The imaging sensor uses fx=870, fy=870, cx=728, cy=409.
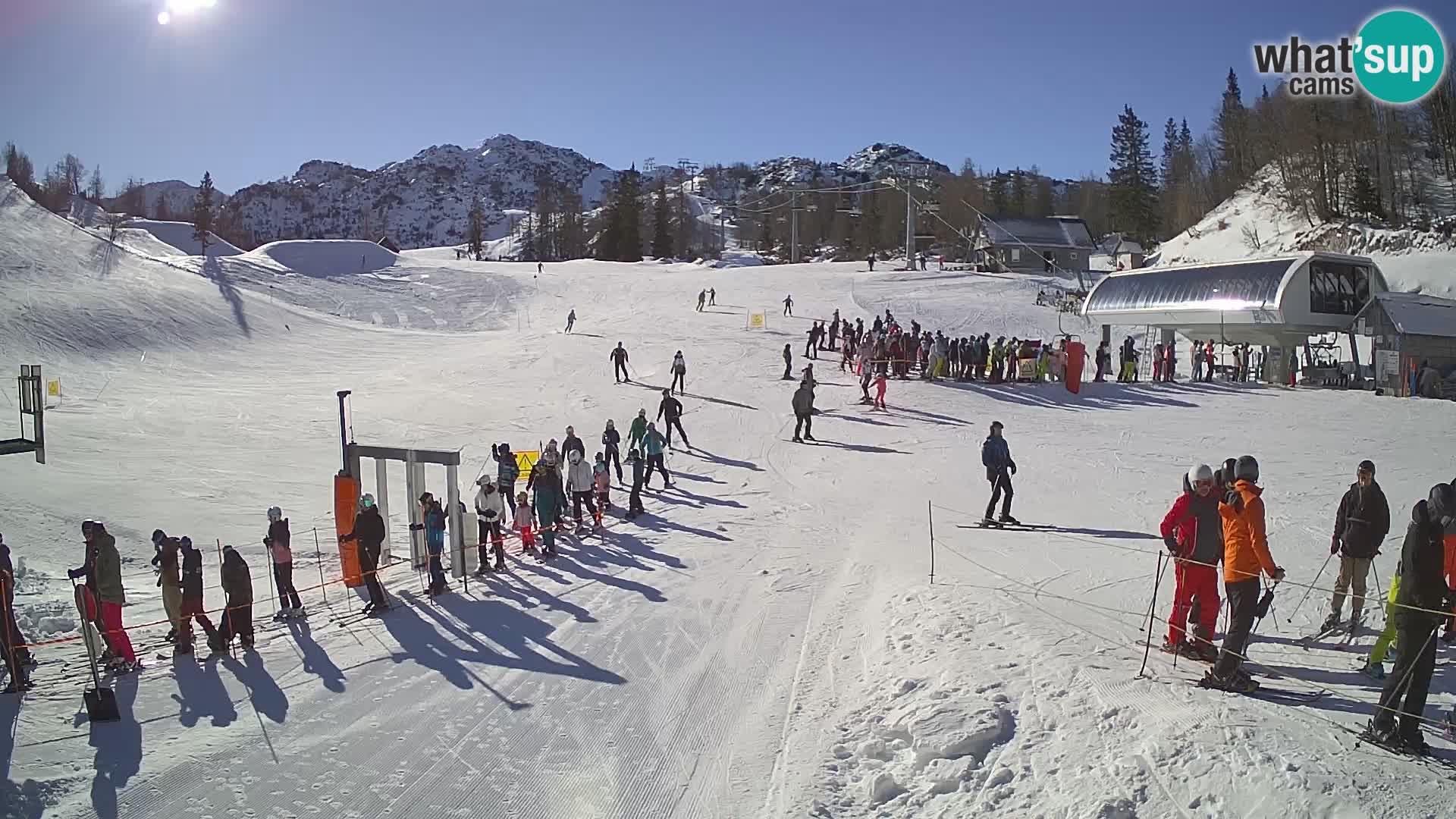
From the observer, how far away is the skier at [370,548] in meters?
10.2

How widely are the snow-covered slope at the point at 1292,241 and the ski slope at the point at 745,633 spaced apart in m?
21.4

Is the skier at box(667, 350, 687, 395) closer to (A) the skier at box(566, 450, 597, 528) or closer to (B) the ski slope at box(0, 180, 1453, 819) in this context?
(B) the ski slope at box(0, 180, 1453, 819)

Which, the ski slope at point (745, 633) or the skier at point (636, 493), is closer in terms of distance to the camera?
the ski slope at point (745, 633)

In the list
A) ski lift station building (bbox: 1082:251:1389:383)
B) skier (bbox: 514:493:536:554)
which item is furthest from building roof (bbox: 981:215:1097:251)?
skier (bbox: 514:493:536:554)

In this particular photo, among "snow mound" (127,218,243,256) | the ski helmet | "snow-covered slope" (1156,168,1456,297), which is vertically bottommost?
the ski helmet

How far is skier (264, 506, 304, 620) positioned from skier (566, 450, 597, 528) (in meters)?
4.38

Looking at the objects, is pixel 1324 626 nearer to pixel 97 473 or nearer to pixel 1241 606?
pixel 1241 606

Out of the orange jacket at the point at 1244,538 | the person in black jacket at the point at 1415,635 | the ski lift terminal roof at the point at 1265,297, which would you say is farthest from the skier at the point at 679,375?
the person in black jacket at the point at 1415,635

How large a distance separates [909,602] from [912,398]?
610 inches

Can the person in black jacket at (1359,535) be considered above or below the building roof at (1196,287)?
below

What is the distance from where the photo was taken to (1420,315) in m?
27.3

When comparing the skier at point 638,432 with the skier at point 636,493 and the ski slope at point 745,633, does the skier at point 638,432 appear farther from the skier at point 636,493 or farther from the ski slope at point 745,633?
the ski slope at point 745,633

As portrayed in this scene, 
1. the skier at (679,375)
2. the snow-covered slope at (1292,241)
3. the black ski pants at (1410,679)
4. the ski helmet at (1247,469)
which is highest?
the snow-covered slope at (1292,241)

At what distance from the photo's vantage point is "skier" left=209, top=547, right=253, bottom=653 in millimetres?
8992
